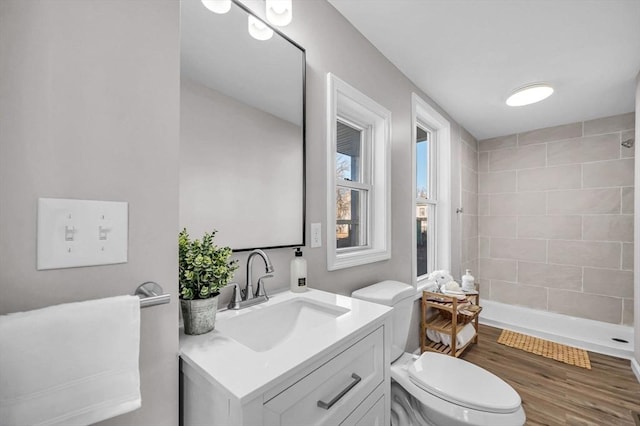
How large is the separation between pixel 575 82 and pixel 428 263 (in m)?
1.96

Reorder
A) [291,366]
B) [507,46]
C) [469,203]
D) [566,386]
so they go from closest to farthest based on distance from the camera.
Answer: [291,366], [507,46], [566,386], [469,203]

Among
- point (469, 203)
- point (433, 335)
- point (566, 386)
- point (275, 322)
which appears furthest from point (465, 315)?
point (275, 322)

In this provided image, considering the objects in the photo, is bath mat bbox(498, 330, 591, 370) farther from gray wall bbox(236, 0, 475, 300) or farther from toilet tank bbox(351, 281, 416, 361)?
toilet tank bbox(351, 281, 416, 361)

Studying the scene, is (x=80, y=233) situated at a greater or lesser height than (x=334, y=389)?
greater

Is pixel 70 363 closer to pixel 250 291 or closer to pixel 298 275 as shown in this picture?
pixel 250 291

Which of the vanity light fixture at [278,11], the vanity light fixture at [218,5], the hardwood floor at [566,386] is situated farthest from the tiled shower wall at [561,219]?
the vanity light fixture at [218,5]

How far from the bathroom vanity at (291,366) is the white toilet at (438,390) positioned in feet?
1.35

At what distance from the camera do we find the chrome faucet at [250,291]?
0.98 m

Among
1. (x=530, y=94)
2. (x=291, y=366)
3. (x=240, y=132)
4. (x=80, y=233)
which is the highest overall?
(x=530, y=94)

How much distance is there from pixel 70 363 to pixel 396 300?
1.40m

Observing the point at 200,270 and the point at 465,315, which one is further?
the point at 465,315

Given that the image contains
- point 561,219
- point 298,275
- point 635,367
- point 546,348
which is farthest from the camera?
point 561,219

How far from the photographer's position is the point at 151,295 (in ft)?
2.07

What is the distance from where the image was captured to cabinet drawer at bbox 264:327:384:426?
0.61 m
